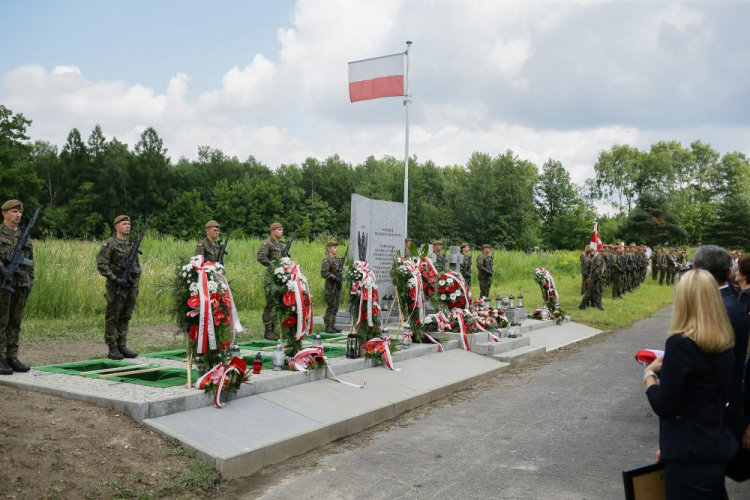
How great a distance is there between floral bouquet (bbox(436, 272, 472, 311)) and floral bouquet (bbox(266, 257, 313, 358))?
525 cm

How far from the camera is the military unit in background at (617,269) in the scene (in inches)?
942

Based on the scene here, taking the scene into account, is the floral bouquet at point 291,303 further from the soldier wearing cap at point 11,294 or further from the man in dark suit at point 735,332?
the man in dark suit at point 735,332

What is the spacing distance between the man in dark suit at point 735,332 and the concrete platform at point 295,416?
4.12m

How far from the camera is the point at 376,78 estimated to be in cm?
2011

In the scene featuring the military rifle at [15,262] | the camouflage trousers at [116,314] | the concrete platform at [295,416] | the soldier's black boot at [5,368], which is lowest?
the concrete platform at [295,416]

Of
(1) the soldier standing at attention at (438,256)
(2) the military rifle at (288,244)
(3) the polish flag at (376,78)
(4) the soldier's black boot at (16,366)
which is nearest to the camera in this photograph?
(4) the soldier's black boot at (16,366)

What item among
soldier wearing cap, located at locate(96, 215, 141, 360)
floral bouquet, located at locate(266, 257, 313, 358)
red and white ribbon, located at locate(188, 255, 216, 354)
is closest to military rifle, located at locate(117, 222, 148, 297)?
soldier wearing cap, located at locate(96, 215, 141, 360)

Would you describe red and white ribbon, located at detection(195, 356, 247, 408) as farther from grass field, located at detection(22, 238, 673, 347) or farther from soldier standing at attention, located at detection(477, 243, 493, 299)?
soldier standing at attention, located at detection(477, 243, 493, 299)

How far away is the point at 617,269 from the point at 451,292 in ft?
54.9

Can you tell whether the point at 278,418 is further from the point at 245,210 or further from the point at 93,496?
the point at 245,210

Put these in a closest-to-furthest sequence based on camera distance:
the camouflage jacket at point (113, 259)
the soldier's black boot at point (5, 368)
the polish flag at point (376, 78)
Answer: the soldier's black boot at point (5, 368), the camouflage jacket at point (113, 259), the polish flag at point (376, 78)

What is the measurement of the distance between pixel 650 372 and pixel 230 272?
57.9ft

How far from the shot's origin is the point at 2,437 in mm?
5426

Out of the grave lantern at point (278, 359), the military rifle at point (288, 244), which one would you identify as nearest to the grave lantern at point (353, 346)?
the grave lantern at point (278, 359)
